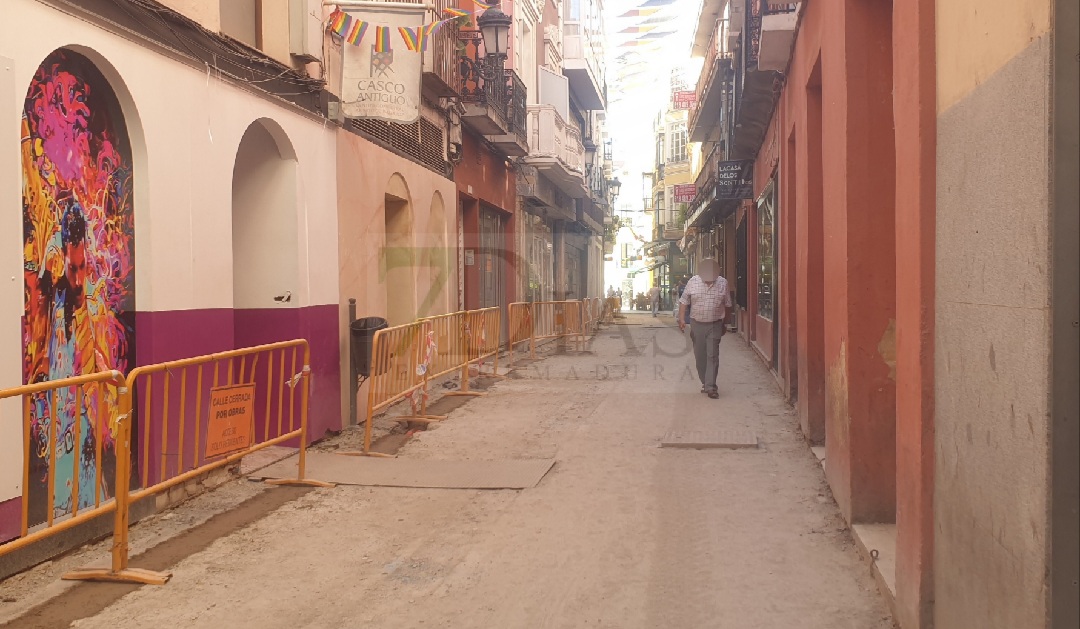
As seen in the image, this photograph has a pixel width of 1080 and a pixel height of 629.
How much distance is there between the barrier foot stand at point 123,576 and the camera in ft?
16.8

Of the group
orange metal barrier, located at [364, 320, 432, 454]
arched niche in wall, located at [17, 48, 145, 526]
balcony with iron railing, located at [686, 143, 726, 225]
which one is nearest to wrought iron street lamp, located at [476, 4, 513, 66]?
orange metal barrier, located at [364, 320, 432, 454]

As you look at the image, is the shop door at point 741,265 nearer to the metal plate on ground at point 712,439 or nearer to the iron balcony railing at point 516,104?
the iron balcony railing at point 516,104

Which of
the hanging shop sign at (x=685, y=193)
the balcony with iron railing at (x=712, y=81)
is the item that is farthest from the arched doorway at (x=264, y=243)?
the hanging shop sign at (x=685, y=193)

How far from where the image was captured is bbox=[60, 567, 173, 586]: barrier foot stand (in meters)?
5.13

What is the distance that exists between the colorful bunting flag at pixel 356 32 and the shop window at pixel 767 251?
6.91 metres

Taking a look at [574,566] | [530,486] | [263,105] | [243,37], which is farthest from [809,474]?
[243,37]

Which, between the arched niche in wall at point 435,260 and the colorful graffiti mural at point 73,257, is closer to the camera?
the colorful graffiti mural at point 73,257

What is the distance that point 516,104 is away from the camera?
2016 centimetres

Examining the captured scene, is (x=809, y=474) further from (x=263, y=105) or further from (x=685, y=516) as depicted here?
(x=263, y=105)

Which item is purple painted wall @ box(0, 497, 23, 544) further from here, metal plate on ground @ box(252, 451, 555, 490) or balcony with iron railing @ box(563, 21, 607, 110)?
balcony with iron railing @ box(563, 21, 607, 110)

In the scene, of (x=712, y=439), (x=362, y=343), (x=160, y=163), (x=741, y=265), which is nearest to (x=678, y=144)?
(x=741, y=265)

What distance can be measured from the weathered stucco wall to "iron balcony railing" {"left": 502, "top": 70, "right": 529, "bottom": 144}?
52.6 ft

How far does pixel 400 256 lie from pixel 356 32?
4.48m

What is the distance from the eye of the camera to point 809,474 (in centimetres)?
770
